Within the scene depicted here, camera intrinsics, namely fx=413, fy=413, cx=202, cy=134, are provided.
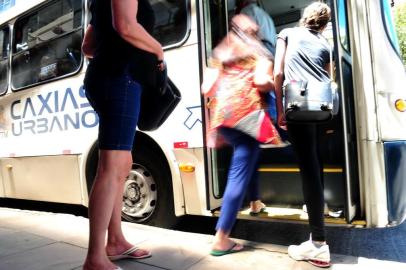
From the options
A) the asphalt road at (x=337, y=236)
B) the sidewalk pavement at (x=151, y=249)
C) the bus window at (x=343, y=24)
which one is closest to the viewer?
the sidewalk pavement at (x=151, y=249)

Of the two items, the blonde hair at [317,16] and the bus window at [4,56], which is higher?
the bus window at [4,56]

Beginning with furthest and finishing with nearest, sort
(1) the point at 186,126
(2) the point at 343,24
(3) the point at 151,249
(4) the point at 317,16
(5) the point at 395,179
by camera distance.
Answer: (1) the point at 186,126 < (2) the point at 343,24 < (3) the point at 151,249 < (5) the point at 395,179 < (4) the point at 317,16

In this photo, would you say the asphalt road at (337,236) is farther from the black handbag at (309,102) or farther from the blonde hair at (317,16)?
the blonde hair at (317,16)

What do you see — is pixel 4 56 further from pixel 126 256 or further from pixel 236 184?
Result: pixel 236 184

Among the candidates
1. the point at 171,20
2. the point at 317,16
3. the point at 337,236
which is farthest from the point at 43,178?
the point at 317,16

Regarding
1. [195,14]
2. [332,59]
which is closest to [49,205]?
[195,14]

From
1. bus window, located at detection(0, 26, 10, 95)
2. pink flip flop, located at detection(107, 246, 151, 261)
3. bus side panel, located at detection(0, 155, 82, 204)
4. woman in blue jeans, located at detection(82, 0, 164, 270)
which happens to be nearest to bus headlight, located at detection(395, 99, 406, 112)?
woman in blue jeans, located at detection(82, 0, 164, 270)

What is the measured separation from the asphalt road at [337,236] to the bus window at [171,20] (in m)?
1.79

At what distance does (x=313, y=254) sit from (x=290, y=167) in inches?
→ 61.3

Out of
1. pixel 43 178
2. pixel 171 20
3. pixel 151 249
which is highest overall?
pixel 171 20

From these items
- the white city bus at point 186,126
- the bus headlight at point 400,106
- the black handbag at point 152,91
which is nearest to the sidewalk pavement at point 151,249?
the white city bus at point 186,126

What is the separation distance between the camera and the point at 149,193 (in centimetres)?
395

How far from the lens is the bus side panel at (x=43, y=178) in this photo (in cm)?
443

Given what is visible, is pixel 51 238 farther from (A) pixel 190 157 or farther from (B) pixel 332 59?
(B) pixel 332 59
